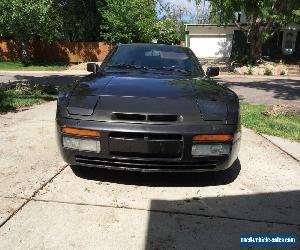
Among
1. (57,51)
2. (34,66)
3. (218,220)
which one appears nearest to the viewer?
(218,220)

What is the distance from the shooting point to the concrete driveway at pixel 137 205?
2.95m

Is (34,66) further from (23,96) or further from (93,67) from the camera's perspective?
(93,67)

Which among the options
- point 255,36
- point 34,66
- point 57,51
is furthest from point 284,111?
point 57,51

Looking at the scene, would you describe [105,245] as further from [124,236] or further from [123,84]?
[123,84]

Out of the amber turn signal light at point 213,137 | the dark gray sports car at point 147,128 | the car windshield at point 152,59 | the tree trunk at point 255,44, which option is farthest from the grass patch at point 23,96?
the tree trunk at point 255,44

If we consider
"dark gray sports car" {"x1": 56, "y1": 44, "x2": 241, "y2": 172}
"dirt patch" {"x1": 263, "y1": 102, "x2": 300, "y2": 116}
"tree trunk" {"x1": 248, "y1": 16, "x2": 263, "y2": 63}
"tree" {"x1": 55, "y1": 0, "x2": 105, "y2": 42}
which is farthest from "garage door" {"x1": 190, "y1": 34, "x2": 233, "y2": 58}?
"dark gray sports car" {"x1": 56, "y1": 44, "x2": 241, "y2": 172}

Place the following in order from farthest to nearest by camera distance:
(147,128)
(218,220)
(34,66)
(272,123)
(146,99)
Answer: (34,66)
(272,123)
(146,99)
(147,128)
(218,220)

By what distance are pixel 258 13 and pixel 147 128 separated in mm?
20690

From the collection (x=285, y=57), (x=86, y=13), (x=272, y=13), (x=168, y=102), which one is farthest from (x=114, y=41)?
(x=168, y=102)

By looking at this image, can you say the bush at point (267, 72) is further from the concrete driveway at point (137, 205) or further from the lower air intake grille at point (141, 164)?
the lower air intake grille at point (141, 164)

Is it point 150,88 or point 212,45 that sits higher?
point 150,88

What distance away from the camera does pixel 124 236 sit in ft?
9.77

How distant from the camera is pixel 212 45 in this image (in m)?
36.6

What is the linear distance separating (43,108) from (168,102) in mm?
4678
